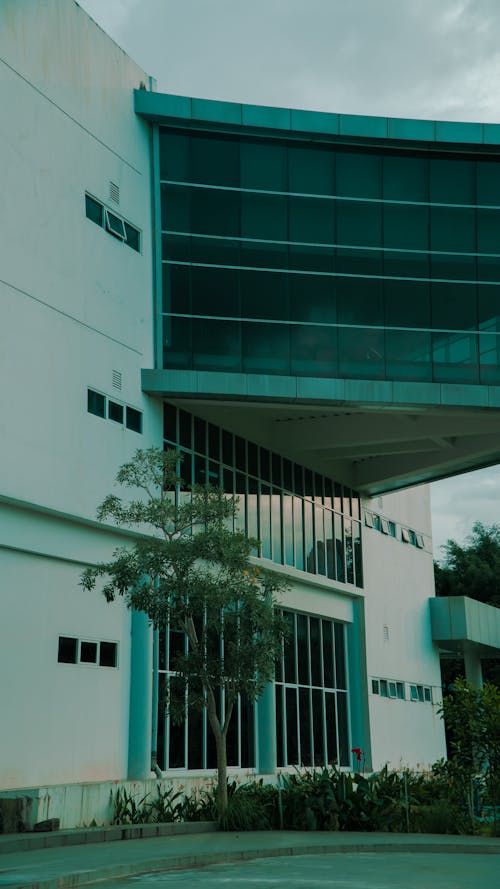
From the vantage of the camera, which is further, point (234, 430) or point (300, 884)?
point (234, 430)

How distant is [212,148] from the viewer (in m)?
27.4

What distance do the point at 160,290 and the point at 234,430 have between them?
15.9ft

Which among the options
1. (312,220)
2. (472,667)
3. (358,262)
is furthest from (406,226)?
(472,667)

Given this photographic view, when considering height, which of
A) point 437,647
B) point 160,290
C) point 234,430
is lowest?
point 437,647

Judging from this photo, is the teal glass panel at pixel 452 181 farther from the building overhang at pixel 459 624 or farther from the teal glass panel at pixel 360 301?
the building overhang at pixel 459 624

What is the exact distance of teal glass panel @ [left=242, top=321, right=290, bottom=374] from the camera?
85.6 ft

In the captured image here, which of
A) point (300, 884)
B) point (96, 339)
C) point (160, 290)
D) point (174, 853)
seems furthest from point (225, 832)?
point (160, 290)

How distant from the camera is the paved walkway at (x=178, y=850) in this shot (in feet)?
39.9

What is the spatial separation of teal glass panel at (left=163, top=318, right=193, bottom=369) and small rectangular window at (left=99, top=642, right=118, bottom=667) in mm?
7062

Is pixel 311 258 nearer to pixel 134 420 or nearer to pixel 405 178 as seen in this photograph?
pixel 405 178

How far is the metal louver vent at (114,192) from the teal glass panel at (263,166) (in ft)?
12.9

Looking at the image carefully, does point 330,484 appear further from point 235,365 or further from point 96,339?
point 96,339

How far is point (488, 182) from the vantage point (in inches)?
1135

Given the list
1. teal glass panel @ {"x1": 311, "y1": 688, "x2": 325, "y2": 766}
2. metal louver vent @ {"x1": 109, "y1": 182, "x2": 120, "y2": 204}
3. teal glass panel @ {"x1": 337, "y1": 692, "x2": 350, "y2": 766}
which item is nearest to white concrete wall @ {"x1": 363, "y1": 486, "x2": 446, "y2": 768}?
teal glass panel @ {"x1": 337, "y1": 692, "x2": 350, "y2": 766}
